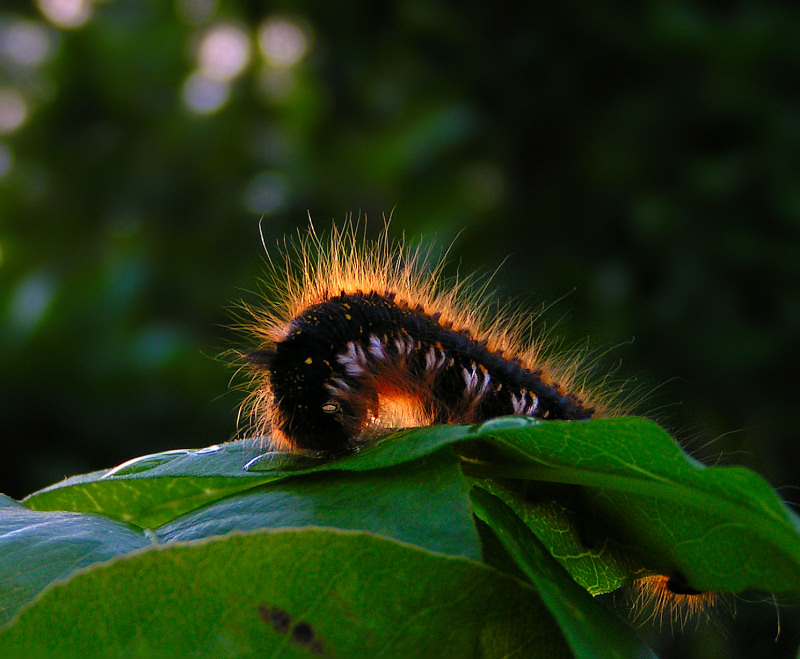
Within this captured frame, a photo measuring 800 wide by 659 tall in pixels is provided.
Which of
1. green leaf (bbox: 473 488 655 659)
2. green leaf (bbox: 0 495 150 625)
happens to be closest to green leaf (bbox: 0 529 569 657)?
green leaf (bbox: 473 488 655 659)

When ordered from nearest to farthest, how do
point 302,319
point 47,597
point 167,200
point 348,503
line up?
point 47,597 → point 348,503 → point 302,319 → point 167,200

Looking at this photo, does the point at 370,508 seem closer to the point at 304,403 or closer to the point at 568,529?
the point at 568,529

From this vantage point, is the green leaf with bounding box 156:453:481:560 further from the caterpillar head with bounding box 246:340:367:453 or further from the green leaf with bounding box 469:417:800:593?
the caterpillar head with bounding box 246:340:367:453

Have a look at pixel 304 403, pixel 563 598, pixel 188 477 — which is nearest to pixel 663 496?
pixel 563 598

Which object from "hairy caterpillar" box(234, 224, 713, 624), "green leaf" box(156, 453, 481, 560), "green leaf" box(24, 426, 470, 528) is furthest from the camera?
"hairy caterpillar" box(234, 224, 713, 624)

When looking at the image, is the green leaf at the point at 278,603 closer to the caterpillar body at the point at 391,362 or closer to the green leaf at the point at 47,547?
the green leaf at the point at 47,547

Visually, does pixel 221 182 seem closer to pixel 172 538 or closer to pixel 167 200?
pixel 167 200

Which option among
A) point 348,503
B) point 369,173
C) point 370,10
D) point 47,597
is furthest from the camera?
point 370,10

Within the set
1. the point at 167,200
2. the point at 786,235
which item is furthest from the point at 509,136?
the point at 167,200
